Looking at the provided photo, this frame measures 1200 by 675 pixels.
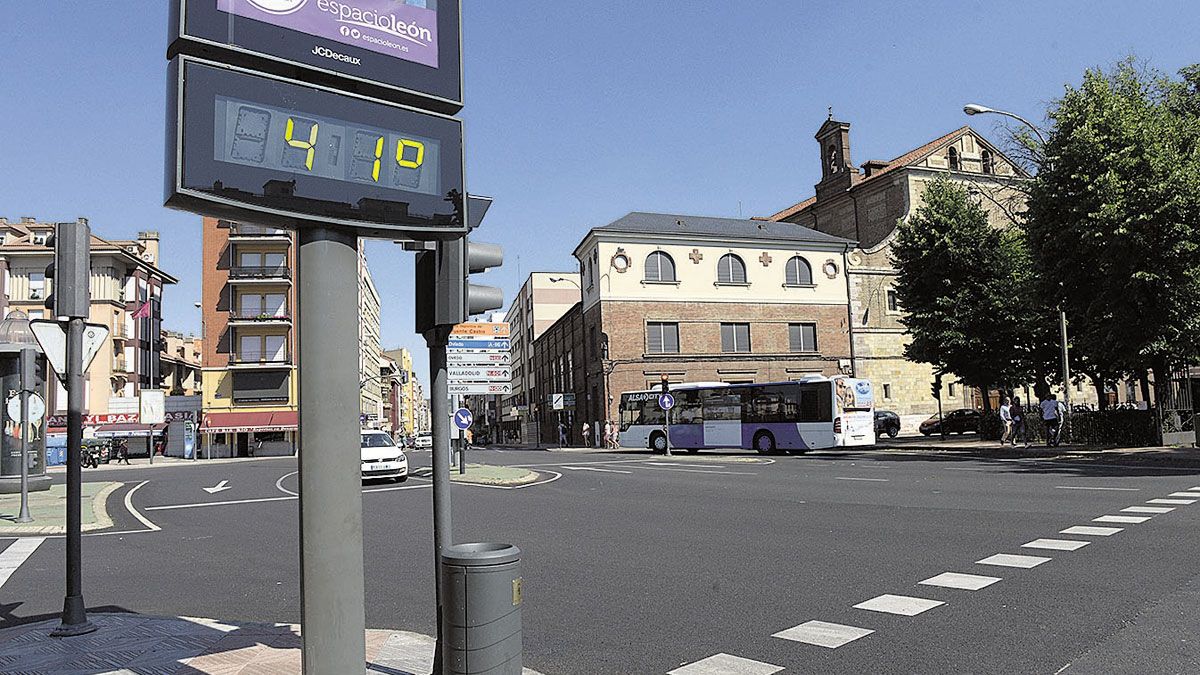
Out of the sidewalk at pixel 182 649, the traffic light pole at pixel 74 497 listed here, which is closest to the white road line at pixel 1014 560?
the sidewalk at pixel 182 649

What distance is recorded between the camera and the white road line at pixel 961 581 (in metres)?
7.29

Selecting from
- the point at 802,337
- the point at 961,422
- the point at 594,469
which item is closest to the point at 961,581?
the point at 594,469

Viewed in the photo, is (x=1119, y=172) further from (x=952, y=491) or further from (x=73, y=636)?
(x=73, y=636)

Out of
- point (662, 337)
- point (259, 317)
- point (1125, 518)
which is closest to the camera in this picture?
point (1125, 518)

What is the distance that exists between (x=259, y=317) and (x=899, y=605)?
62.6 m

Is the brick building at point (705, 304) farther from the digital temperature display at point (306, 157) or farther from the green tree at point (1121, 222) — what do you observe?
the digital temperature display at point (306, 157)

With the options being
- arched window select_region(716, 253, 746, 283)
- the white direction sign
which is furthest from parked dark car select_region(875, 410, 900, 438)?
the white direction sign

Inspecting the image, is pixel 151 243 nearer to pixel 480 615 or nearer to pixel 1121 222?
pixel 1121 222

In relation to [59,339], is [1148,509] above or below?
below

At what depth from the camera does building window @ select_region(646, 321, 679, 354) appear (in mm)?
51688

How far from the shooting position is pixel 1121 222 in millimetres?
23938

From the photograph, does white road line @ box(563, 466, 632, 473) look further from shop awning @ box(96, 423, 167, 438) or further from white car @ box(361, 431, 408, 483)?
shop awning @ box(96, 423, 167, 438)

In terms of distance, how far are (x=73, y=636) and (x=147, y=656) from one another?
1004 mm

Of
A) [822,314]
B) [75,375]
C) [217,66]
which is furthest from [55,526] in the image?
[822,314]
